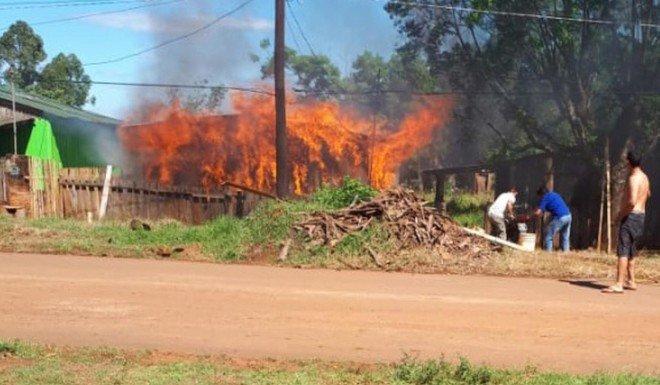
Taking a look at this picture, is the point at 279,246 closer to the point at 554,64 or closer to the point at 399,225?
the point at 399,225

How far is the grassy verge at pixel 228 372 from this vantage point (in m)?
5.54

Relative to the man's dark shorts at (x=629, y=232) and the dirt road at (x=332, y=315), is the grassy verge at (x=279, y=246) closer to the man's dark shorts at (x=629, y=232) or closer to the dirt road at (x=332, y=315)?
the dirt road at (x=332, y=315)

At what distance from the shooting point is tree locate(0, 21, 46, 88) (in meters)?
43.7

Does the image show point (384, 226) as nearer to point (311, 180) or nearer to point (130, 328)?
point (130, 328)

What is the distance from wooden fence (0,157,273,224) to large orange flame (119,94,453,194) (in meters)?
4.26

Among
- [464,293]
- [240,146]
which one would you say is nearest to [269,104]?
[240,146]

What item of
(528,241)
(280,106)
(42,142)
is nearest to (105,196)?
(280,106)

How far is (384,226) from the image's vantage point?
1294cm

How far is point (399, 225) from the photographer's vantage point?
1302 centimetres

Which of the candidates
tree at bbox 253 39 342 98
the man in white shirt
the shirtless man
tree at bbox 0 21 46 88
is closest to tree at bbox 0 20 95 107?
tree at bbox 0 21 46 88

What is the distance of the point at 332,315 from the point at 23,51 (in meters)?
41.3

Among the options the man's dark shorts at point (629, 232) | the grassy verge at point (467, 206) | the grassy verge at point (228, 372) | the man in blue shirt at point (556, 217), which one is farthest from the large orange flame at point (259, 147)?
the grassy verge at point (228, 372)

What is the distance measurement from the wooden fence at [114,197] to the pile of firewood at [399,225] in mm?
5999

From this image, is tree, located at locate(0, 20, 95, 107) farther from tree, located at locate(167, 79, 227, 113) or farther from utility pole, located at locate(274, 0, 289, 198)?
utility pole, located at locate(274, 0, 289, 198)
